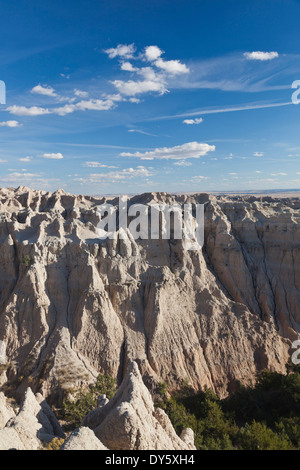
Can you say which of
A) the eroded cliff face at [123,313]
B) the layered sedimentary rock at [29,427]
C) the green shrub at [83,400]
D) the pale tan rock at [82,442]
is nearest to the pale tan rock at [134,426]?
the pale tan rock at [82,442]

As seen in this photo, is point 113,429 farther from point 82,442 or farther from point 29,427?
point 29,427

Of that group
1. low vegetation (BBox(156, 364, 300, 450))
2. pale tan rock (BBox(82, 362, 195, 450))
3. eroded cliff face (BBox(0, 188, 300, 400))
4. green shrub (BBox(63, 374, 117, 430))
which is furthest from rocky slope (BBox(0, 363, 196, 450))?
eroded cliff face (BBox(0, 188, 300, 400))

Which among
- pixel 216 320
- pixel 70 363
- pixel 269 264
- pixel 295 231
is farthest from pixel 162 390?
pixel 295 231

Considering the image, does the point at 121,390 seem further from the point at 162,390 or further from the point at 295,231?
the point at 295,231

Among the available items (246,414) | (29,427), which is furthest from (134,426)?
(246,414)

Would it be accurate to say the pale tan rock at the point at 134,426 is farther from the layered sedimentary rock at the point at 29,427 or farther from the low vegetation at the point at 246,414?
the low vegetation at the point at 246,414

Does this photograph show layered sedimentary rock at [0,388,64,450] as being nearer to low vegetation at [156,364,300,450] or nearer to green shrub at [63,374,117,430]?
green shrub at [63,374,117,430]
